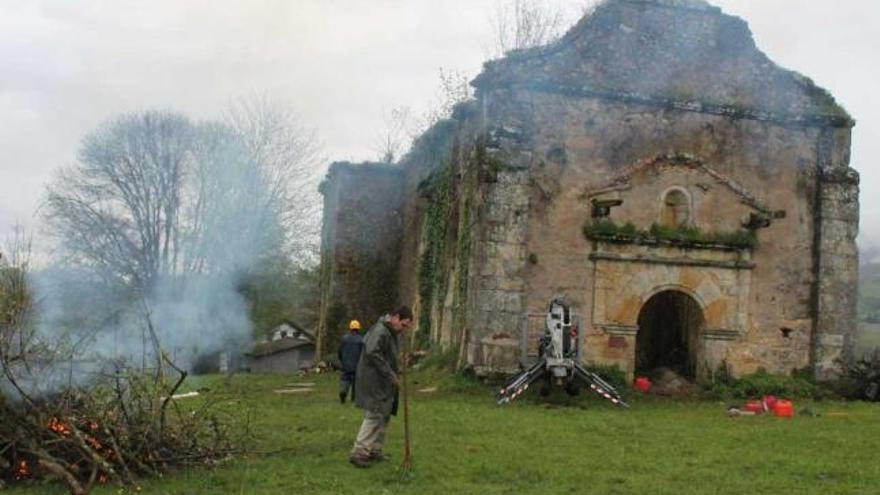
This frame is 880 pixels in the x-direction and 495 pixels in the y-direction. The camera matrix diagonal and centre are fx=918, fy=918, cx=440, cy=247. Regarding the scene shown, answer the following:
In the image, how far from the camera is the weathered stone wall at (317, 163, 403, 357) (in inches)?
1170

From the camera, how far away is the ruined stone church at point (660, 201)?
59.2 ft

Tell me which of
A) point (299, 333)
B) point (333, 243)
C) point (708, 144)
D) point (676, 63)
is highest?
point (676, 63)

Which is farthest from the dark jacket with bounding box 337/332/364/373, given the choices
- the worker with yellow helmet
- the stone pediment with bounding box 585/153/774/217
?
the stone pediment with bounding box 585/153/774/217

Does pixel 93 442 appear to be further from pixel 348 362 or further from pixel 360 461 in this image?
pixel 348 362

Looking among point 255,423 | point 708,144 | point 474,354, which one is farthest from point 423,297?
point 255,423

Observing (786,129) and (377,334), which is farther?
A: (786,129)

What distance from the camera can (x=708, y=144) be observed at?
1925 cm

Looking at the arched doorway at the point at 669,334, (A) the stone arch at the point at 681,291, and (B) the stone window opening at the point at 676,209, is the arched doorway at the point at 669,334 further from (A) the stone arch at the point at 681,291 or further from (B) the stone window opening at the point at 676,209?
(B) the stone window opening at the point at 676,209

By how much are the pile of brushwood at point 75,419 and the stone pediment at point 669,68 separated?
11.2 meters

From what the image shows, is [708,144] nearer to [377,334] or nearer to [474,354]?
[474,354]

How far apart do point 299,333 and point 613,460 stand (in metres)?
35.6

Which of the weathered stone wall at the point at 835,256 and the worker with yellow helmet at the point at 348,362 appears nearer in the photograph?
the worker with yellow helmet at the point at 348,362

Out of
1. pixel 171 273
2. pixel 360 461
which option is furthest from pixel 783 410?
pixel 171 273

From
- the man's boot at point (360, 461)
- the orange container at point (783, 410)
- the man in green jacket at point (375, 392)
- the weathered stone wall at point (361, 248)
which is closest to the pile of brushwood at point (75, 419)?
the man's boot at point (360, 461)
